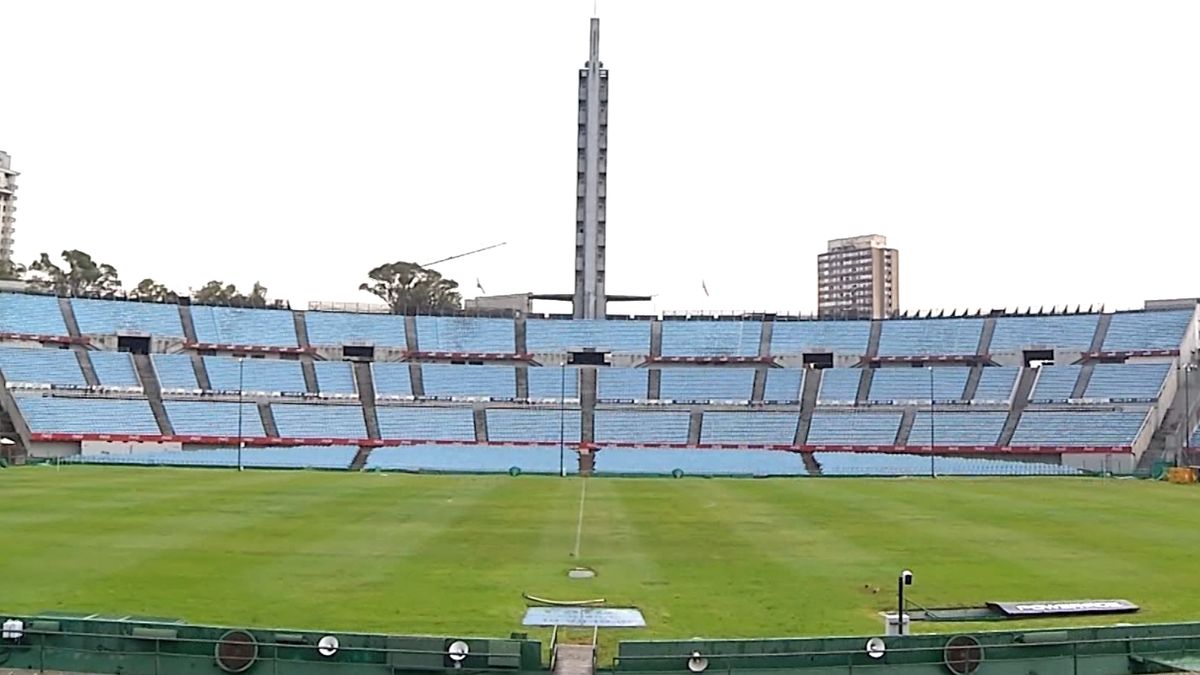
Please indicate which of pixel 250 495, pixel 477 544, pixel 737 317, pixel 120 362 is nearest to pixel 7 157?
pixel 120 362

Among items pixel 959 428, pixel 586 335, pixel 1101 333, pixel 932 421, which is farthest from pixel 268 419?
pixel 1101 333

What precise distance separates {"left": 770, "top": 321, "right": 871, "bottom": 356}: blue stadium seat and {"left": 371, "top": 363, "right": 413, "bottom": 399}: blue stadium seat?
102 ft

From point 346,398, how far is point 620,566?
58.2 metres

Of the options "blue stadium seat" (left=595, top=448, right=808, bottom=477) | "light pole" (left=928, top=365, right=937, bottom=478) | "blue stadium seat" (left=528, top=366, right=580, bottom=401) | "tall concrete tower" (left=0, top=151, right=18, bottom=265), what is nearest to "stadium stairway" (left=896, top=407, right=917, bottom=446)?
"light pole" (left=928, top=365, right=937, bottom=478)

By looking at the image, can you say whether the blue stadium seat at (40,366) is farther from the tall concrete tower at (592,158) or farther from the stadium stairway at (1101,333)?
the stadium stairway at (1101,333)

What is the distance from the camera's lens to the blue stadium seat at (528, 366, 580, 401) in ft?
266

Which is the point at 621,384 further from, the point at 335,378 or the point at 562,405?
the point at 335,378

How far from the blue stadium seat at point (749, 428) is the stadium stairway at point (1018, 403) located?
577 inches

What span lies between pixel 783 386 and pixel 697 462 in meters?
19.2

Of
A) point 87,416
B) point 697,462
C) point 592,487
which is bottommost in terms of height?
point 697,462

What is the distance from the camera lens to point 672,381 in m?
82.9

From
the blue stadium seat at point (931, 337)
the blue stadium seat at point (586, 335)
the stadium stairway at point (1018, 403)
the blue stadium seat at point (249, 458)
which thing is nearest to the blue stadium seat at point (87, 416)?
the blue stadium seat at point (249, 458)

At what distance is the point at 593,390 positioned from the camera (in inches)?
3236

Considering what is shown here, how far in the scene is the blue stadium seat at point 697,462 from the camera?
200 ft
